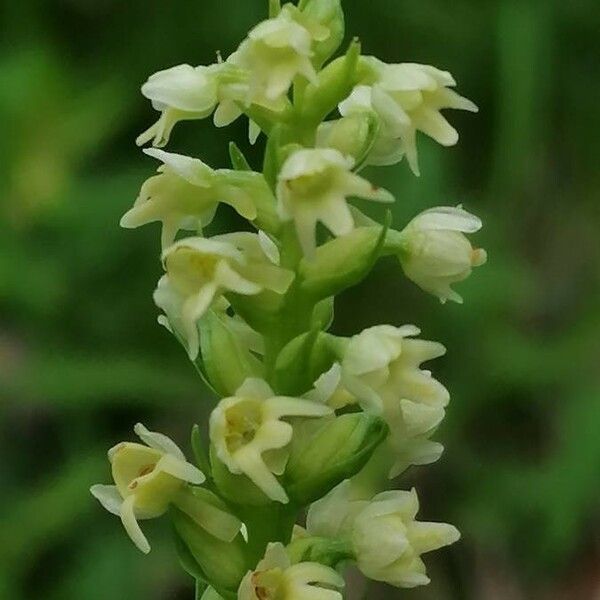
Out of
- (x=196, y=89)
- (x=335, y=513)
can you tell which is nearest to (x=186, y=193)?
(x=196, y=89)

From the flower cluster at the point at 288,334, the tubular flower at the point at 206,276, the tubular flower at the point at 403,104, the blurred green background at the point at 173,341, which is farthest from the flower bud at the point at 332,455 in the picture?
the blurred green background at the point at 173,341

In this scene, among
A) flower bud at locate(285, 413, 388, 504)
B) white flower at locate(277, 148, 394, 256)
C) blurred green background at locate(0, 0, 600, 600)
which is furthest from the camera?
blurred green background at locate(0, 0, 600, 600)

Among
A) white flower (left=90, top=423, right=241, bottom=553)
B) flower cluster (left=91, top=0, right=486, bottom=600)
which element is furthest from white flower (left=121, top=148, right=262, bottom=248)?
white flower (left=90, top=423, right=241, bottom=553)

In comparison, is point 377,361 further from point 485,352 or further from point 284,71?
point 485,352

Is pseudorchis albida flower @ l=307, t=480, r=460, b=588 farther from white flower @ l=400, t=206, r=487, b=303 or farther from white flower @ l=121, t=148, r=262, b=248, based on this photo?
white flower @ l=121, t=148, r=262, b=248

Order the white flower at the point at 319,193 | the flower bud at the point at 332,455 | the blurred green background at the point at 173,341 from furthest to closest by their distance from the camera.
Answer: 1. the blurred green background at the point at 173,341
2. the flower bud at the point at 332,455
3. the white flower at the point at 319,193

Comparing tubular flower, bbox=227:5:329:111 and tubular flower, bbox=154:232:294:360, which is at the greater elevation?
→ tubular flower, bbox=227:5:329:111

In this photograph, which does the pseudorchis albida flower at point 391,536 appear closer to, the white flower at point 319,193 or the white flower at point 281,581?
the white flower at point 281,581
